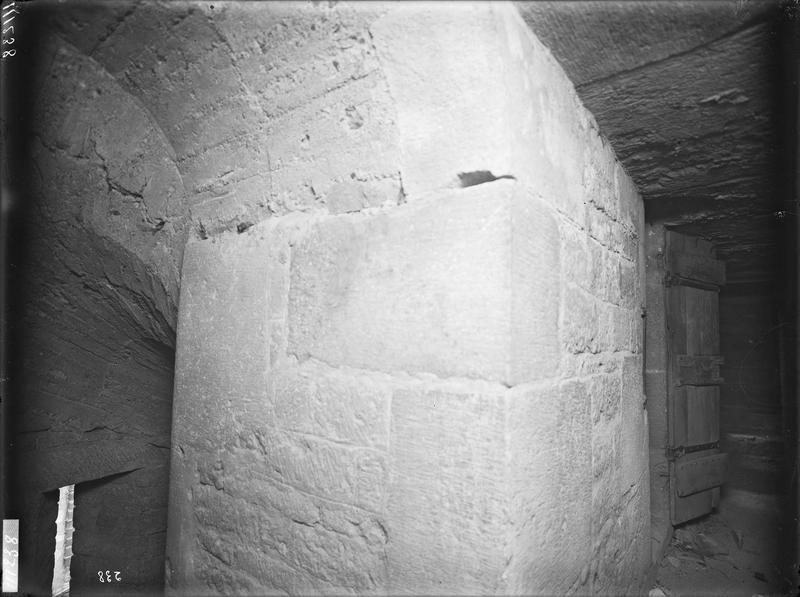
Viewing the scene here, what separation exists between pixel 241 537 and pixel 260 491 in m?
0.18

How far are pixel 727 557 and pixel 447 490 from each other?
7.92ft

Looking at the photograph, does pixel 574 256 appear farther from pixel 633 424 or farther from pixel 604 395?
pixel 633 424

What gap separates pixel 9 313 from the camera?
2.16 m

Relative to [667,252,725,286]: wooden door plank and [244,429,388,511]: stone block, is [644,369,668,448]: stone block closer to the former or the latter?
[667,252,725,286]: wooden door plank

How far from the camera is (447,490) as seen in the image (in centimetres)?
108

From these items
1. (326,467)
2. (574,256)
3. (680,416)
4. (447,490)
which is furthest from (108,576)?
(680,416)

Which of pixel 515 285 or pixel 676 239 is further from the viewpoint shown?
pixel 676 239

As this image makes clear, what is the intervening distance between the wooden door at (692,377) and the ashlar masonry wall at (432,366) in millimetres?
1216

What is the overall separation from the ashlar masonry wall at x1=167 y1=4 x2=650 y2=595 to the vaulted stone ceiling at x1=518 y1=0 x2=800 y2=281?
0.12 meters

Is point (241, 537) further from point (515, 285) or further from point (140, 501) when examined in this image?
point (140, 501)

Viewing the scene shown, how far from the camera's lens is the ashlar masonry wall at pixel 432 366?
1.07 m

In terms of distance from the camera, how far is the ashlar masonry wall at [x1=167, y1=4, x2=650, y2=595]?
1.07 meters

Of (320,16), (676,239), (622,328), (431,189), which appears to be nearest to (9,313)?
(320,16)

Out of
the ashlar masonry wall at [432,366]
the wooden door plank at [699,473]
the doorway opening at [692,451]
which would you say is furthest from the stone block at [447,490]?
the wooden door plank at [699,473]
